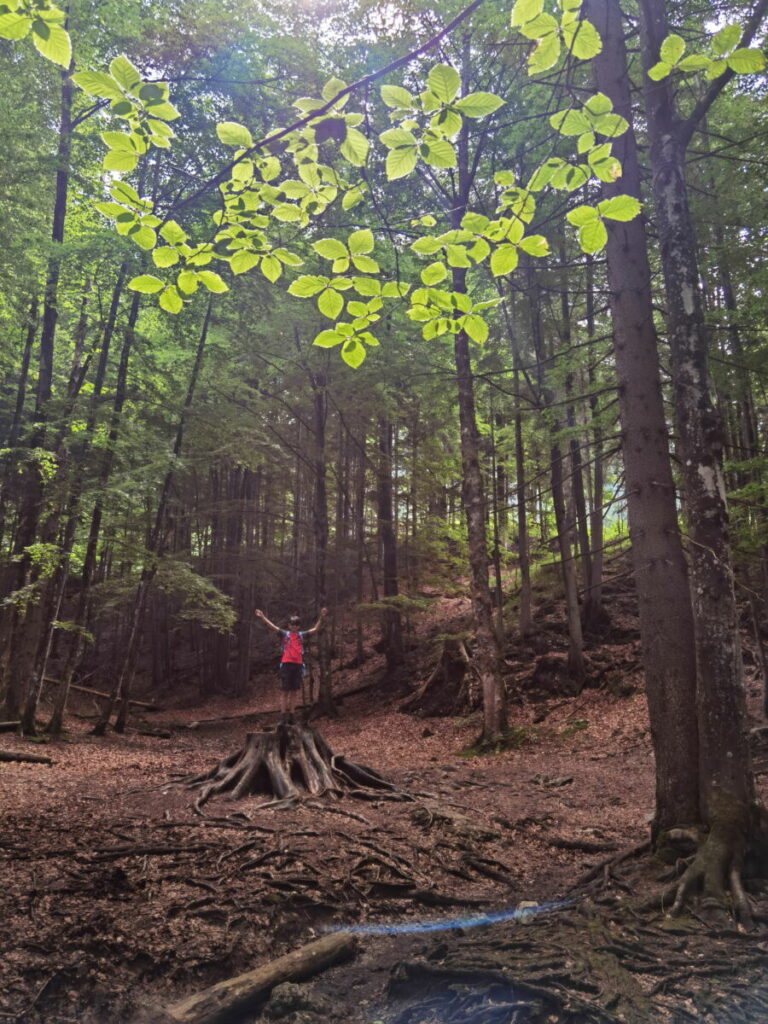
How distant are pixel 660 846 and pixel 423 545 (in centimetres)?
1292

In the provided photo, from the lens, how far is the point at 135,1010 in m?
3.47

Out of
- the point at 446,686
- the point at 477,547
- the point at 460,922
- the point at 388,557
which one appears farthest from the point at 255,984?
the point at 388,557

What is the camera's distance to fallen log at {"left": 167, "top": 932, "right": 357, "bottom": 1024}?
131 inches

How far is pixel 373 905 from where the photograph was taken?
4.93 m

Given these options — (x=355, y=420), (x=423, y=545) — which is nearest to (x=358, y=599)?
(x=423, y=545)

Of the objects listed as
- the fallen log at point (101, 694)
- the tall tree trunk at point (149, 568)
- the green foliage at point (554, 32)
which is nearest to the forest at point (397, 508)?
the green foliage at point (554, 32)

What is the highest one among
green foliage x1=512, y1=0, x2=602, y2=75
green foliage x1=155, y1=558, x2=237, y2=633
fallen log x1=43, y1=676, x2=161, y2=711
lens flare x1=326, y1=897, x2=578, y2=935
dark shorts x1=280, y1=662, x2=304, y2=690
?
green foliage x1=512, y1=0, x2=602, y2=75

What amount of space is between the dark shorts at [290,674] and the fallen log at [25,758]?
14.8 feet

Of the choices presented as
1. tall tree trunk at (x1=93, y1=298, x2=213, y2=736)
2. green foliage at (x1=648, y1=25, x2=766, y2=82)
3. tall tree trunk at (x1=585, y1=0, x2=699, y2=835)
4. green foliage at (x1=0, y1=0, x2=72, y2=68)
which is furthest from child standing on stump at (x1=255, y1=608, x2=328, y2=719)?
green foliage at (x1=648, y1=25, x2=766, y2=82)

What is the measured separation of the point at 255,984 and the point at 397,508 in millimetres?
17292

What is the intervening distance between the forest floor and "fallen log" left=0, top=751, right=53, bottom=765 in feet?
3.48

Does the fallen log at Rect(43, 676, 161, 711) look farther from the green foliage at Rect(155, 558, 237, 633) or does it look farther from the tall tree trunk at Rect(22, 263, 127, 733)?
the green foliage at Rect(155, 558, 237, 633)

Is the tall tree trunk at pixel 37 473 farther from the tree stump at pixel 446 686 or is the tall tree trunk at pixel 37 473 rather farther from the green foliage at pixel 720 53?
the green foliage at pixel 720 53

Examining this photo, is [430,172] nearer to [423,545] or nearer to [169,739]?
[423,545]
